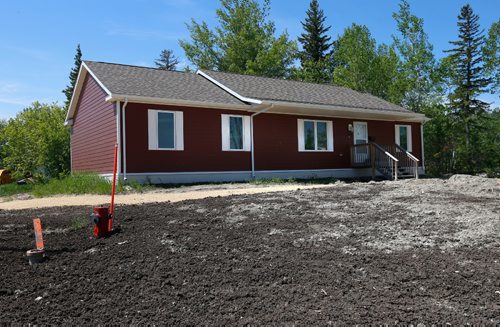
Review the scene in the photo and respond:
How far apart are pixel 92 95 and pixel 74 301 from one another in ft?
46.1

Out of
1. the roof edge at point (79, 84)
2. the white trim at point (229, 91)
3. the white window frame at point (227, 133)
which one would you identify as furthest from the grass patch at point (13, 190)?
the white trim at point (229, 91)

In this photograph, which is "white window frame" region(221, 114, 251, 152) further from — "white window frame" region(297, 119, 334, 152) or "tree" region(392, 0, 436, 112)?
"tree" region(392, 0, 436, 112)

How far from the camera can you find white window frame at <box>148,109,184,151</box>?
14.0m

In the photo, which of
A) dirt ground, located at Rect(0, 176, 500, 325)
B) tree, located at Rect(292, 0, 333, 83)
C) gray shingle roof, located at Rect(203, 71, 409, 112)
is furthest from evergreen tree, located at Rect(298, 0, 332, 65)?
dirt ground, located at Rect(0, 176, 500, 325)

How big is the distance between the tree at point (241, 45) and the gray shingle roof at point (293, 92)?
50.3 feet

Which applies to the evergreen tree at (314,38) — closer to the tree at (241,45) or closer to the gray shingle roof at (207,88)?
the tree at (241,45)

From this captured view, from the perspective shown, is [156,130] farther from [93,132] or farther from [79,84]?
[79,84]

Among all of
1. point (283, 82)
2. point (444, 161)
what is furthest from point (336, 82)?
point (283, 82)

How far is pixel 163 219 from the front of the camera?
21.3 ft

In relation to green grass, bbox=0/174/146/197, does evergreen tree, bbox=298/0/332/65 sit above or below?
above

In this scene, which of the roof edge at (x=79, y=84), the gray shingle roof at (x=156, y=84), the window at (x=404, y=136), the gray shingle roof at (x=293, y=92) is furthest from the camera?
the window at (x=404, y=136)

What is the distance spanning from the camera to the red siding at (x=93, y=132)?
14.8 meters

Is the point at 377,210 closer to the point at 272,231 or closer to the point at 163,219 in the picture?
the point at 272,231

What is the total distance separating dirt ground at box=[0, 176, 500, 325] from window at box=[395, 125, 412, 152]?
14045 mm
